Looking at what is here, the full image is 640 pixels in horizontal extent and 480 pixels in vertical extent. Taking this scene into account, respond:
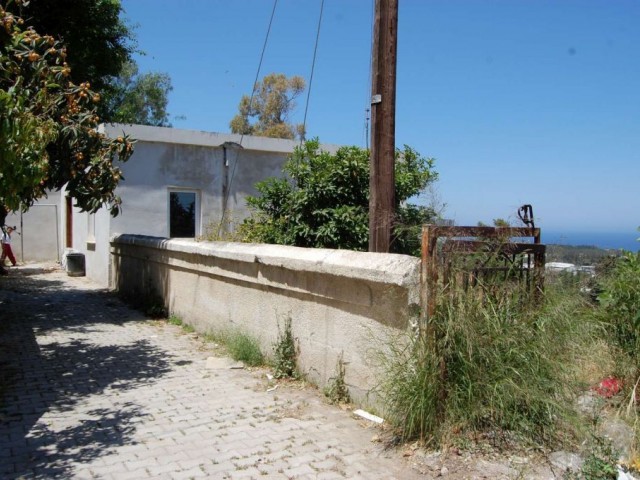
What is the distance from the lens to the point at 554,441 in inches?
152

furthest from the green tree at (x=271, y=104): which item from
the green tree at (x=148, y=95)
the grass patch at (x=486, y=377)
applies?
the grass patch at (x=486, y=377)

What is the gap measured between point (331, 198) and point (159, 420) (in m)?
4.36

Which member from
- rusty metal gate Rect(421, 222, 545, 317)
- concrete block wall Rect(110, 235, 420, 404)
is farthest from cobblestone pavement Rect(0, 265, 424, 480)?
rusty metal gate Rect(421, 222, 545, 317)

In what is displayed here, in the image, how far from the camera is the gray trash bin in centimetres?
1700

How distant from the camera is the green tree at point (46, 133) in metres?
4.70

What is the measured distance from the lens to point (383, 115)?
5684 millimetres

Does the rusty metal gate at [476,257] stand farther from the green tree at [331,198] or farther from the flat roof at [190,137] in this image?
the flat roof at [190,137]

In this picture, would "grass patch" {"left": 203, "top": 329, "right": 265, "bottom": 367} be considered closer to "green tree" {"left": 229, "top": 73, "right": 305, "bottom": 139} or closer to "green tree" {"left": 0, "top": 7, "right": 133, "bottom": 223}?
"green tree" {"left": 0, "top": 7, "right": 133, "bottom": 223}

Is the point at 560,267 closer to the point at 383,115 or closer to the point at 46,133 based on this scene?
the point at 383,115

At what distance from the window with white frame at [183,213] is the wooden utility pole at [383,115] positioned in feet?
32.6

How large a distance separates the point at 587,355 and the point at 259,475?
2.66 meters

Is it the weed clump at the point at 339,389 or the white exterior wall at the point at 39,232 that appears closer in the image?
the weed clump at the point at 339,389

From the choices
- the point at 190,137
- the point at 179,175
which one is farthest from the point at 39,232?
the point at 190,137

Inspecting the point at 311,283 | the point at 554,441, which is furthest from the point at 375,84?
the point at 554,441
